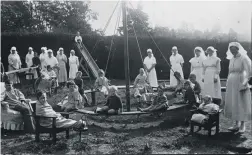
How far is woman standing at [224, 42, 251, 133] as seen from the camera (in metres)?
6.94

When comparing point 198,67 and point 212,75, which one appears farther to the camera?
point 198,67

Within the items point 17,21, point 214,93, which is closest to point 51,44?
point 214,93

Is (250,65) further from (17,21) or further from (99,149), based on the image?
(17,21)

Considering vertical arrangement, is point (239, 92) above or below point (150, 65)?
below

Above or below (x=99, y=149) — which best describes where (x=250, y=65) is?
above

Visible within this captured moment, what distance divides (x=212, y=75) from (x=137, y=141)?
444cm

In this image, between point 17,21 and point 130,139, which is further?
point 17,21

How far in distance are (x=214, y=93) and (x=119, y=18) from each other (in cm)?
399

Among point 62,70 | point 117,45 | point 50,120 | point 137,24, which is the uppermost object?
point 137,24

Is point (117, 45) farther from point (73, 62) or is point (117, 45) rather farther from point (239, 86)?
point (239, 86)

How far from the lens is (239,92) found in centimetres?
708

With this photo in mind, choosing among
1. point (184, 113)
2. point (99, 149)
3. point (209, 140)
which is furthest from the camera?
point (184, 113)

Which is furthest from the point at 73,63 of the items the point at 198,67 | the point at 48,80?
the point at 198,67

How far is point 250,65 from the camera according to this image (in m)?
6.87
